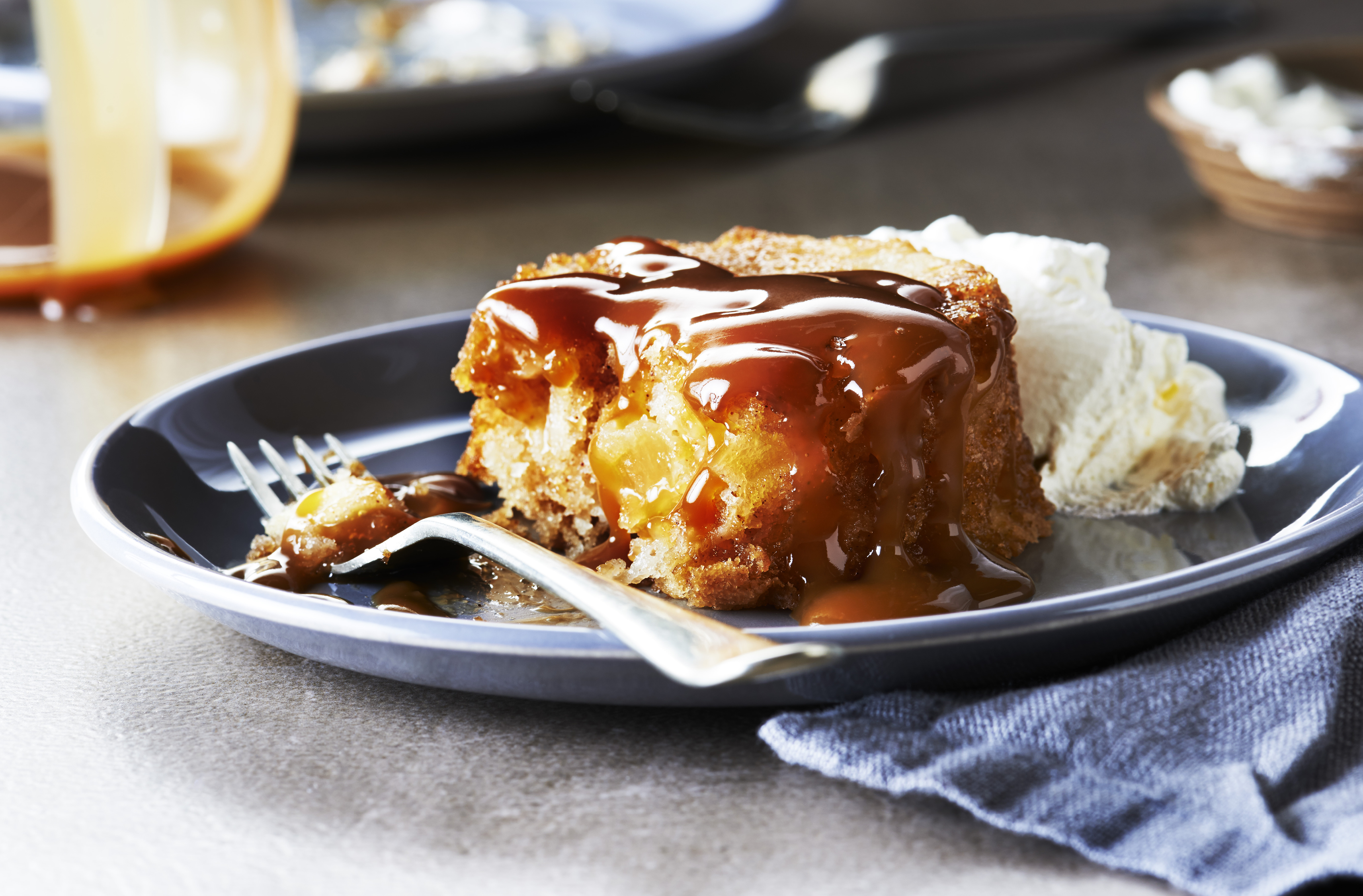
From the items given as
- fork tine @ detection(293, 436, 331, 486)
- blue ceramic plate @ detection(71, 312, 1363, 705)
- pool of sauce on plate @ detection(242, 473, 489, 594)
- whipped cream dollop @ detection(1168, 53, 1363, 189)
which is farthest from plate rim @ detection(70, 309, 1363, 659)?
whipped cream dollop @ detection(1168, 53, 1363, 189)

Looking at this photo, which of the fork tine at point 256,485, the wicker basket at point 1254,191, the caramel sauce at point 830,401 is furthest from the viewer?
the wicker basket at point 1254,191

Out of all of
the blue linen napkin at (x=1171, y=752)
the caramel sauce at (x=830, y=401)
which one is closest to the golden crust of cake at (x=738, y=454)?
the caramel sauce at (x=830, y=401)

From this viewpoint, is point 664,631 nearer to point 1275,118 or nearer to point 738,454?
point 738,454

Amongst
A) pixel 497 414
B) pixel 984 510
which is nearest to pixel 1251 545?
pixel 984 510

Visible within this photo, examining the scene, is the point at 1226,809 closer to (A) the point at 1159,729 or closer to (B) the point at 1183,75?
(A) the point at 1159,729

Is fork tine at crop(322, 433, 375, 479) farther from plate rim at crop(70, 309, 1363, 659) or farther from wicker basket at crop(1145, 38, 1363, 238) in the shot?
wicker basket at crop(1145, 38, 1363, 238)

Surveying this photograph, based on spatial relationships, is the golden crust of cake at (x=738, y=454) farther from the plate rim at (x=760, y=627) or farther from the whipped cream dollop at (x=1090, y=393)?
the plate rim at (x=760, y=627)

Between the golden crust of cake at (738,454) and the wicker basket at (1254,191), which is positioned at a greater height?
the golden crust of cake at (738,454)
